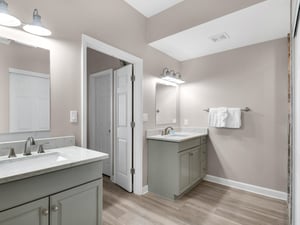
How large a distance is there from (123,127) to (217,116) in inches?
64.5

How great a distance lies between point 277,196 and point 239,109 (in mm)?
1380

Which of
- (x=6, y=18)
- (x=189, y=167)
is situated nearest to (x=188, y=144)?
(x=189, y=167)

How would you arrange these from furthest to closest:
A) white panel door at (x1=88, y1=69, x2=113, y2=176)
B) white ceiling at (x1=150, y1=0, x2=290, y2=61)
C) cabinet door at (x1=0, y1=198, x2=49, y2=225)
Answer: white panel door at (x1=88, y1=69, x2=113, y2=176) < white ceiling at (x1=150, y1=0, x2=290, y2=61) < cabinet door at (x1=0, y1=198, x2=49, y2=225)

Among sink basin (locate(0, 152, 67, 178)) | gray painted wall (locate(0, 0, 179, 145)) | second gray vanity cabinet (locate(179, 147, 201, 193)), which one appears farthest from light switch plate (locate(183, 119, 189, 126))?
sink basin (locate(0, 152, 67, 178))

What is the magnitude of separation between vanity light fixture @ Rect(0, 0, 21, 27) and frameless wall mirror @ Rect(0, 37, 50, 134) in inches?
5.4

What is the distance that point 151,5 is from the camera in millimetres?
2367

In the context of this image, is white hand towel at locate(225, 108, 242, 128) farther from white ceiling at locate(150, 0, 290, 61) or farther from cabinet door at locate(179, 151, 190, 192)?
white ceiling at locate(150, 0, 290, 61)

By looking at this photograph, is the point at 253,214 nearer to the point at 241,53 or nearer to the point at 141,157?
the point at 141,157

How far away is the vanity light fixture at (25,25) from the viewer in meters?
1.15

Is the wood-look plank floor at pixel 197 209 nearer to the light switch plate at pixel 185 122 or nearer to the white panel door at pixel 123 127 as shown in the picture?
the white panel door at pixel 123 127

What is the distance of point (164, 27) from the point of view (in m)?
2.43

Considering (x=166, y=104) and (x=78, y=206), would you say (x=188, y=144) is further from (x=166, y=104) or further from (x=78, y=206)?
(x=78, y=206)

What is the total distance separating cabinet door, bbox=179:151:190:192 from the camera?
7.44 feet

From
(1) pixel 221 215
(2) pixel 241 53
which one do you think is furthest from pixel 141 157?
(2) pixel 241 53
